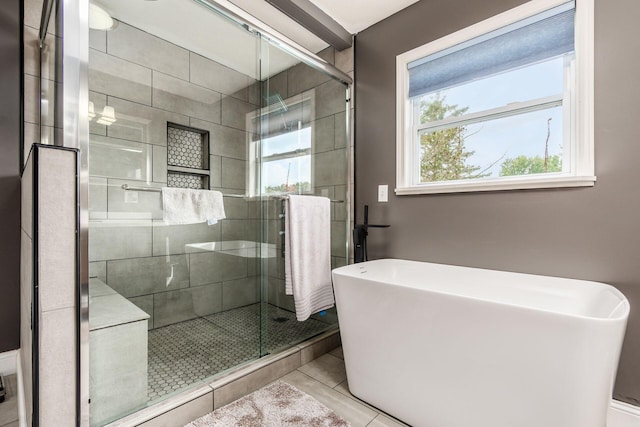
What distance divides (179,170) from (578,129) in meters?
2.49

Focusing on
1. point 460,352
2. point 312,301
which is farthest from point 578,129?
point 312,301

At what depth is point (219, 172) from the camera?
2.32 m

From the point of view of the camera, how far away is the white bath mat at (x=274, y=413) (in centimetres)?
138

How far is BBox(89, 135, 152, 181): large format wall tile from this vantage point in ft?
5.12

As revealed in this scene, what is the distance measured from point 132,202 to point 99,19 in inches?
40.3

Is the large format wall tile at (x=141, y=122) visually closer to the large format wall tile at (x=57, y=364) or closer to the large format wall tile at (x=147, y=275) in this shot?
the large format wall tile at (x=147, y=275)

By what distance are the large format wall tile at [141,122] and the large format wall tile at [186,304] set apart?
1.12 m

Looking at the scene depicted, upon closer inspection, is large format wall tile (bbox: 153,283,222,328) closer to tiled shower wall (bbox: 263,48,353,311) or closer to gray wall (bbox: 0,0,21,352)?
gray wall (bbox: 0,0,21,352)

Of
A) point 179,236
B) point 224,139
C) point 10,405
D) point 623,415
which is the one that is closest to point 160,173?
point 179,236

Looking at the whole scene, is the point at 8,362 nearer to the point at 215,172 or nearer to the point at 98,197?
the point at 98,197

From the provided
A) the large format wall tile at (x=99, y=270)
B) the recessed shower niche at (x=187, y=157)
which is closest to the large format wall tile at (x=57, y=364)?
the large format wall tile at (x=99, y=270)

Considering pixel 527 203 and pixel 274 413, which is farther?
pixel 527 203

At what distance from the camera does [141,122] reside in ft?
6.83

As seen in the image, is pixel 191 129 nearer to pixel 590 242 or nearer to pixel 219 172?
pixel 219 172
